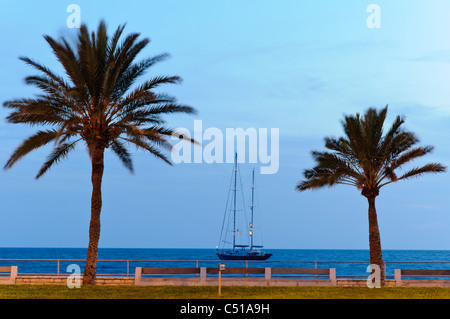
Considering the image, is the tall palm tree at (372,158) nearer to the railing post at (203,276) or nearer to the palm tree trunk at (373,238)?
the palm tree trunk at (373,238)

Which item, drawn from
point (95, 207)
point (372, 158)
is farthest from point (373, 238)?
point (95, 207)

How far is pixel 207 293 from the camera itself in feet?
71.4

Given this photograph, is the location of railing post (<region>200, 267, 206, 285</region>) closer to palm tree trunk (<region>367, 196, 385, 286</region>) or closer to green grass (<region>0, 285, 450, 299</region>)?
green grass (<region>0, 285, 450, 299</region>)

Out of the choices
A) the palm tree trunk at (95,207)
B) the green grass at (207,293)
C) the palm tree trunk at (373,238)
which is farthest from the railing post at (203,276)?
the palm tree trunk at (373,238)

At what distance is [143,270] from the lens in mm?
26172

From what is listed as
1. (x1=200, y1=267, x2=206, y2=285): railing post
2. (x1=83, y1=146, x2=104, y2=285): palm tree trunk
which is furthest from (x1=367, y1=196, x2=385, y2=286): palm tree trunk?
(x1=83, y1=146, x2=104, y2=285): palm tree trunk

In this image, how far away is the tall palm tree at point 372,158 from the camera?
28.5 meters

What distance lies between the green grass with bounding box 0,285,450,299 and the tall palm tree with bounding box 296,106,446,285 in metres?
5.43

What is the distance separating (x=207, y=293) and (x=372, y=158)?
11490 millimetres

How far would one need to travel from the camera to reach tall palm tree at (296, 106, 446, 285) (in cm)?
2855

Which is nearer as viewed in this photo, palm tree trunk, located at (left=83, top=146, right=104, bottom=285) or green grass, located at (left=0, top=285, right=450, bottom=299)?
green grass, located at (left=0, top=285, right=450, bottom=299)

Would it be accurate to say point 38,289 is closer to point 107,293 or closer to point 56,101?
point 107,293

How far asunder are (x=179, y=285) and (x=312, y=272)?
589 centimetres
